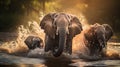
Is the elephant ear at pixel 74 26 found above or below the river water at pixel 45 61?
above

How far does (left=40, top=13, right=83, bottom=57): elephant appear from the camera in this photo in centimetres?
1825

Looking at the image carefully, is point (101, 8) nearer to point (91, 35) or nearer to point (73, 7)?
point (73, 7)

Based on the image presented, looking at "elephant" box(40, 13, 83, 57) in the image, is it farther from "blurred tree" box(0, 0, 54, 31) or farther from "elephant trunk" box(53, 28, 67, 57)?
"blurred tree" box(0, 0, 54, 31)

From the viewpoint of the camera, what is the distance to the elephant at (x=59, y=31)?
1825 centimetres

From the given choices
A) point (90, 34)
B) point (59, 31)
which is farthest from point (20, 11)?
point (59, 31)

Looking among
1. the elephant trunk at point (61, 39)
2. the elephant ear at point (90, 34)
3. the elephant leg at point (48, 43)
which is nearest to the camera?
the elephant trunk at point (61, 39)

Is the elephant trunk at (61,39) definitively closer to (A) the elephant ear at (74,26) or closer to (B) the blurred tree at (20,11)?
(A) the elephant ear at (74,26)

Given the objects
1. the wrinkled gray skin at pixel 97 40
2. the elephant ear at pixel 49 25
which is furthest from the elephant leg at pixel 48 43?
the wrinkled gray skin at pixel 97 40

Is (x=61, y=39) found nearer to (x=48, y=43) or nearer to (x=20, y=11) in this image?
(x=48, y=43)

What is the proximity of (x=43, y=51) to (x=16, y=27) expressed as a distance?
23.2 meters

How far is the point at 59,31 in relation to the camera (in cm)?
1828

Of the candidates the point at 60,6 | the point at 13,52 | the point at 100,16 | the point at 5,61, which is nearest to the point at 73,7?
the point at 60,6

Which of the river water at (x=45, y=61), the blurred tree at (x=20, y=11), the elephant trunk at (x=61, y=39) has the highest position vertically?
the blurred tree at (x=20, y=11)

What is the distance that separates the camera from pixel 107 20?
47.4 m
